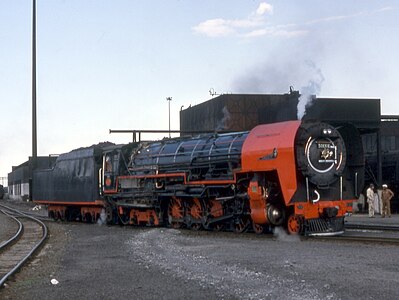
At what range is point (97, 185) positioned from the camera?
2645 centimetres

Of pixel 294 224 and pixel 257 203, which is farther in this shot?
pixel 257 203

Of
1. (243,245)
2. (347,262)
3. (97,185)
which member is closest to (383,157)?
(97,185)

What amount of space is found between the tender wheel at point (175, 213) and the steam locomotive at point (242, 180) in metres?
0.04

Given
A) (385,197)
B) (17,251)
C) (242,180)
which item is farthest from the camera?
(385,197)

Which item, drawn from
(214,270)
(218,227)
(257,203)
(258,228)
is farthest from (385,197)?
(214,270)


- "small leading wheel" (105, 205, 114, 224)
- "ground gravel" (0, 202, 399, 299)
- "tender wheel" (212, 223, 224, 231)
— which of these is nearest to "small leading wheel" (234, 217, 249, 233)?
"tender wheel" (212, 223, 224, 231)

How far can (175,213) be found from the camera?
2181cm

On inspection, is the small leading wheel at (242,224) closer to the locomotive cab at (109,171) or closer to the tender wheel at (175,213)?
the tender wheel at (175,213)

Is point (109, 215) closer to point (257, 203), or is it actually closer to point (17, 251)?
point (17, 251)

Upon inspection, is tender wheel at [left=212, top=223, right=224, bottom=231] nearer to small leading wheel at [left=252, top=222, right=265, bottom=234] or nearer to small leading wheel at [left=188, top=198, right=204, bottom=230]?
small leading wheel at [left=188, top=198, right=204, bottom=230]

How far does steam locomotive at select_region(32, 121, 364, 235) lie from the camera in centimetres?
1680

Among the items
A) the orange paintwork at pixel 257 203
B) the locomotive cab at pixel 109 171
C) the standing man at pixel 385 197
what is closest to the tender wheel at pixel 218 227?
the orange paintwork at pixel 257 203

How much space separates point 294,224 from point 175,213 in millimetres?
5868

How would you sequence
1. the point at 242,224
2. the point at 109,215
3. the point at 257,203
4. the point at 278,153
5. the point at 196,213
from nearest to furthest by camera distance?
the point at 278,153 → the point at 257,203 → the point at 242,224 → the point at 196,213 → the point at 109,215
